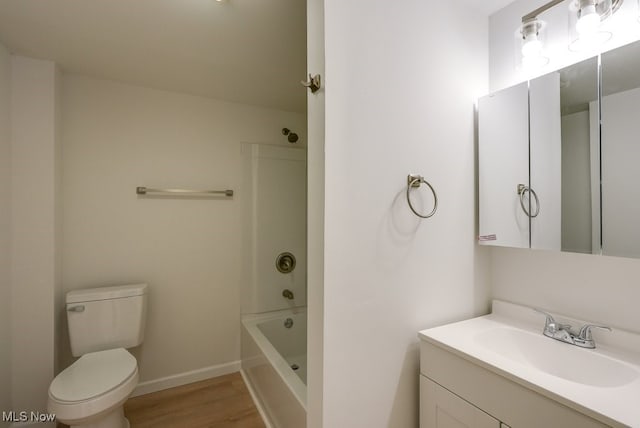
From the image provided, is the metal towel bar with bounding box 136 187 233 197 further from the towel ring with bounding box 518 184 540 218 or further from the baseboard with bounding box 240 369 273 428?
the towel ring with bounding box 518 184 540 218

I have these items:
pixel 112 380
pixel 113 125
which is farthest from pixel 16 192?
pixel 112 380

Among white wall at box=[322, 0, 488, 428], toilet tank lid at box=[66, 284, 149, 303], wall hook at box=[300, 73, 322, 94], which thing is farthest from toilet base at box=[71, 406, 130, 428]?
wall hook at box=[300, 73, 322, 94]

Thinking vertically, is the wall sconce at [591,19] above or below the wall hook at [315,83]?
above

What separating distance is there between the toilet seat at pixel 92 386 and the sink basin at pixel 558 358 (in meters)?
1.87

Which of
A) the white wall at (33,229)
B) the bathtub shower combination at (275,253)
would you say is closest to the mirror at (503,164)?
the bathtub shower combination at (275,253)

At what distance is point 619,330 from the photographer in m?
1.10

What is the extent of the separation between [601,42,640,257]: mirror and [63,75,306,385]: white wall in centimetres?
230

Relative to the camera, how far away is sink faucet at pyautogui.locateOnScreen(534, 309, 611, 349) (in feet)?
3.65

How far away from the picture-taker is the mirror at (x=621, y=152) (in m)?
1.00

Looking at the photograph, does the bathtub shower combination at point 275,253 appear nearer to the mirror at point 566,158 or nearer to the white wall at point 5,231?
the white wall at point 5,231

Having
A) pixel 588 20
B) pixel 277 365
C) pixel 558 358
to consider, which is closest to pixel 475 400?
pixel 558 358

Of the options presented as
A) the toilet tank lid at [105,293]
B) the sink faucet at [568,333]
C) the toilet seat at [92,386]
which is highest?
the sink faucet at [568,333]

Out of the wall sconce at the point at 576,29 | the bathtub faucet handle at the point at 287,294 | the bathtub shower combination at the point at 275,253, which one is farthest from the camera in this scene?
the bathtub faucet handle at the point at 287,294

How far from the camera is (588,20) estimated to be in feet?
3.64
